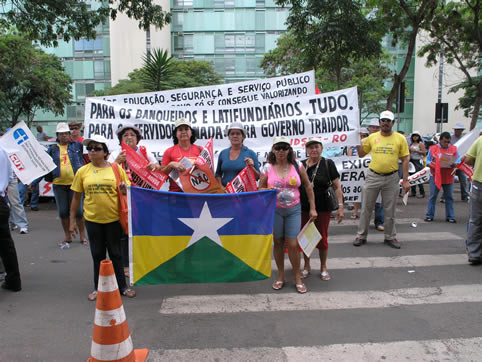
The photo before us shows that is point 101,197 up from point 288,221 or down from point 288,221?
up

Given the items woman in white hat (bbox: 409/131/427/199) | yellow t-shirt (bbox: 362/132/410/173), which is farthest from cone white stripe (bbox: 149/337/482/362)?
woman in white hat (bbox: 409/131/427/199)

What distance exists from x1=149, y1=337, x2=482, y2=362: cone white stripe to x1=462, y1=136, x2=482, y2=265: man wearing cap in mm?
2419

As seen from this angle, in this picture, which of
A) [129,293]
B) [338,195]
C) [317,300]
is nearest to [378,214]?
[338,195]

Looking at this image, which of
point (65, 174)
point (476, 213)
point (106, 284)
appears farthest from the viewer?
point (65, 174)

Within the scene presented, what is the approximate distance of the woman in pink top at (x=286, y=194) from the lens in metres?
4.70

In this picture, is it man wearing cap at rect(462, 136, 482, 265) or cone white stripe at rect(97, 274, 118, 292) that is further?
man wearing cap at rect(462, 136, 482, 265)

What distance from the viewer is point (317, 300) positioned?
4.59 m

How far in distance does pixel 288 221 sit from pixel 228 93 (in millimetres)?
3638

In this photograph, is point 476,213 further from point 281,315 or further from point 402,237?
point 281,315

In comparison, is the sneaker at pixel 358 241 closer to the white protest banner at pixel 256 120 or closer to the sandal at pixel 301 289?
the white protest banner at pixel 256 120

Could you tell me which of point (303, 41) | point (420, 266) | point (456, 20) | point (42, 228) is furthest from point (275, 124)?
point (456, 20)

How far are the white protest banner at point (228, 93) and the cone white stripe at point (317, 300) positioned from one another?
395 centimetres

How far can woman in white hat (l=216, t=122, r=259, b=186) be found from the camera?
203 inches

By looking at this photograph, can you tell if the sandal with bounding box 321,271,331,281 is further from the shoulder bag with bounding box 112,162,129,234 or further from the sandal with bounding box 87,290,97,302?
the sandal with bounding box 87,290,97,302
